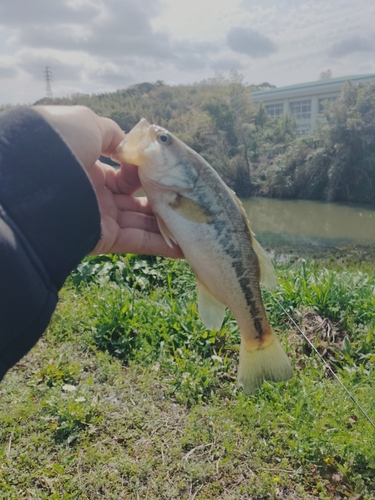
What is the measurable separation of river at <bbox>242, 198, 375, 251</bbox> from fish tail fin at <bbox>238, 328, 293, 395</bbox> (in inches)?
601

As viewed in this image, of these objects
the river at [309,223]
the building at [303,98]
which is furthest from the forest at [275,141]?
the building at [303,98]

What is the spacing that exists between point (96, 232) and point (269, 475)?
237 cm

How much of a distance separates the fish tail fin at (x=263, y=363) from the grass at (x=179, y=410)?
→ 1.08 meters

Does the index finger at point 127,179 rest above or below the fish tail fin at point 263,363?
above

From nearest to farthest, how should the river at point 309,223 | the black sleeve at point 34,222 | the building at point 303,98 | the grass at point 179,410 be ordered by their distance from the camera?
the black sleeve at point 34,222 < the grass at point 179,410 < the river at point 309,223 < the building at point 303,98

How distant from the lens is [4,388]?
3777 mm

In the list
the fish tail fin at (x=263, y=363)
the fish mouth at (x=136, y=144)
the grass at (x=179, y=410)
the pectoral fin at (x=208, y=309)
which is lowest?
the grass at (x=179, y=410)

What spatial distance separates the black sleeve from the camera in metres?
1.49

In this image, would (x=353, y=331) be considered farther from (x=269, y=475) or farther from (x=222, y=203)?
(x=222, y=203)

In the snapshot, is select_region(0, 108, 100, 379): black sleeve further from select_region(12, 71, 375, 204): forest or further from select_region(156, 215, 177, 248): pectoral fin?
select_region(12, 71, 375, 204): forest

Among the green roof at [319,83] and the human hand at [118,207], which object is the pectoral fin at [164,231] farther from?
the green roof at [319,83]

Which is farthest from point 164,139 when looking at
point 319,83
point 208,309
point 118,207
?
point 319,83

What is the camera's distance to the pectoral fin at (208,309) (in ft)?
7.86

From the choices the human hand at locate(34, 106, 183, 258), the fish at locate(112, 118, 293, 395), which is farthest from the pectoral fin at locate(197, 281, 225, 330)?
the human hand at locate(34, 106, 183, 258)
